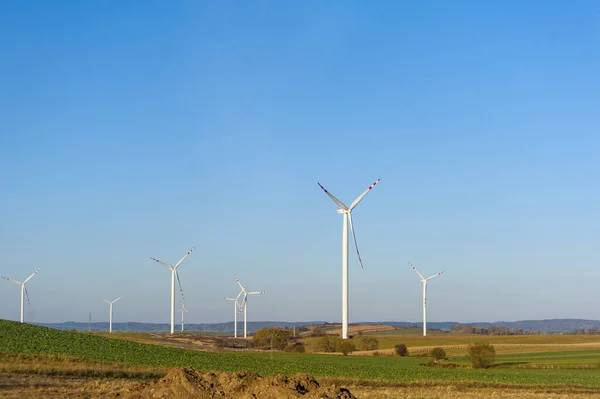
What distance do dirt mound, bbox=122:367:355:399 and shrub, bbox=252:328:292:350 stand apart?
9794 cm

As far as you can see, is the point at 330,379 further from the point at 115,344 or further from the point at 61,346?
the point at 115,344

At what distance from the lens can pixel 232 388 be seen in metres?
26.2

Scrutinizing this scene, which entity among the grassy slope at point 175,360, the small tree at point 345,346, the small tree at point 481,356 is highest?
the grassy slope at point 175,360

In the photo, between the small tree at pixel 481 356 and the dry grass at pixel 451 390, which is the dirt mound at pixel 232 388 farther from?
the small tree at pixel 481 356

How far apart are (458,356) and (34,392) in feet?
273

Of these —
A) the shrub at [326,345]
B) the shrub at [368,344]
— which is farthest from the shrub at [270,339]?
the shrub at [368,344]

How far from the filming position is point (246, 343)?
429 ft

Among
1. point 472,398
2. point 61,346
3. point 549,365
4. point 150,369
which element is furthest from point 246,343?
point 472,398

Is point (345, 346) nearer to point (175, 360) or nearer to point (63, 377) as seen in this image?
point (175, 360)

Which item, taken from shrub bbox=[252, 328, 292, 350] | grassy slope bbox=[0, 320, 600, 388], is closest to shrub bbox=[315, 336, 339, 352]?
shrub bbox=[252, 328, 292, 350]

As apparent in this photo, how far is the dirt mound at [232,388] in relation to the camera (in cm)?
2488

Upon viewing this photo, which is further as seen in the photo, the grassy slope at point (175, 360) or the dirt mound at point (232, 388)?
the grassy slope at point (175, 360)

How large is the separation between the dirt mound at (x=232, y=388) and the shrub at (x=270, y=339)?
9794 centimetres

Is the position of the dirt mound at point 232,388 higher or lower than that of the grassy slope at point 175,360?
higher
